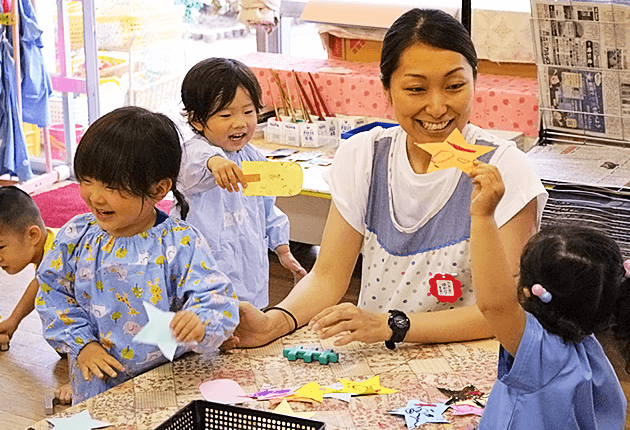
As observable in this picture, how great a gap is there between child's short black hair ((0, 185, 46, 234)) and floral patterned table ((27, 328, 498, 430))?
67.4 inches

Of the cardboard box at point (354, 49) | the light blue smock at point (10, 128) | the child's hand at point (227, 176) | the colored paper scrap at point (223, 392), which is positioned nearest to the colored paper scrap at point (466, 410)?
the colored paper scrap at point (223, 392)

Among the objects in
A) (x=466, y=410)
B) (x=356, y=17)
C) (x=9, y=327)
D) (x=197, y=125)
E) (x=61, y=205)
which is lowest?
(x=9, y=327)

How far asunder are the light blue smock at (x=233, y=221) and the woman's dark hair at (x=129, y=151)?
2.46 feet

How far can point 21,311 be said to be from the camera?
3.29 m

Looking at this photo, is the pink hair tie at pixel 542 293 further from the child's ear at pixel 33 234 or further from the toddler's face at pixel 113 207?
the child's ear at pixel 33 234

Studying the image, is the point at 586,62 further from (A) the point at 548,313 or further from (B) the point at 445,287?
(A) the point at 548,313

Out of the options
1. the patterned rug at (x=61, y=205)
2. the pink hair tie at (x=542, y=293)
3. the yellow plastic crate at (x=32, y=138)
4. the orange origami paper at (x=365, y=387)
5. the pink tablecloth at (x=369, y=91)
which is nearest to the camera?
the pink hair tie at (x=542, y=293)

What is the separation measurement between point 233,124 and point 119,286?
96 centimetres

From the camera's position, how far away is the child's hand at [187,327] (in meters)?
1.48

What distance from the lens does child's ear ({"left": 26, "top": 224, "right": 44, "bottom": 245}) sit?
3.10 metres

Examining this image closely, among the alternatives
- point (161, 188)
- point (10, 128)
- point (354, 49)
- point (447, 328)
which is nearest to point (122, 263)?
point (161, 188)

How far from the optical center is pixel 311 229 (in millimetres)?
4027

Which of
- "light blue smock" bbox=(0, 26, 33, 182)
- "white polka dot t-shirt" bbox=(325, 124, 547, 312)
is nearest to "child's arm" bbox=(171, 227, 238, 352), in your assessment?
"white polka dot t-shirt" bbox=(325, 124, 547, 312)

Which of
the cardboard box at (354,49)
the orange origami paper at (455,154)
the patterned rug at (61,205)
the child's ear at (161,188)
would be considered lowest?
the patterned rug at (61,205)
